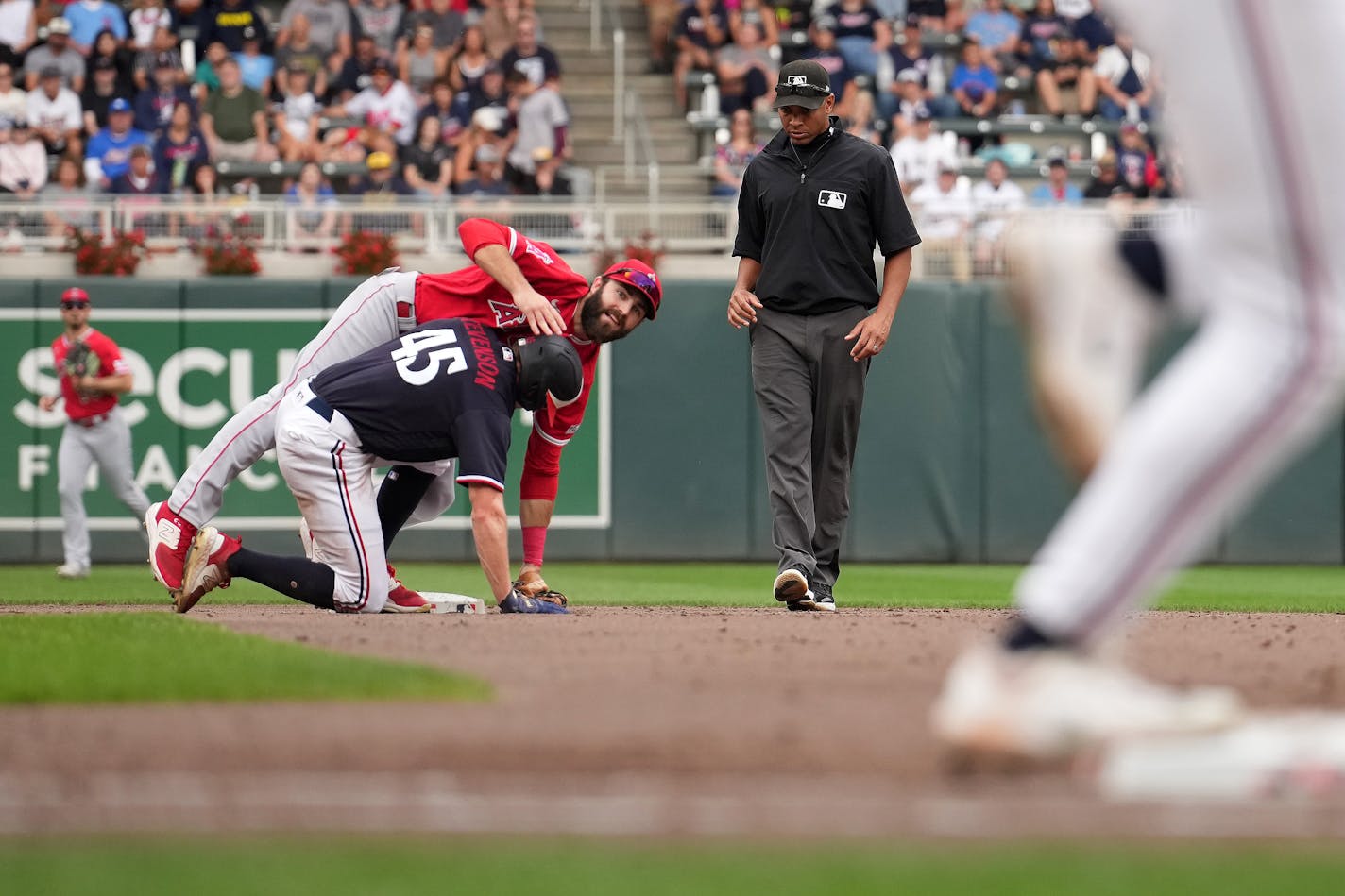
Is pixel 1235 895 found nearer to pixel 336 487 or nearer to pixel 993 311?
pixel 336 487

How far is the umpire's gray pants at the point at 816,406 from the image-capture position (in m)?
7.62

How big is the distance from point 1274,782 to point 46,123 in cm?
→ 1440

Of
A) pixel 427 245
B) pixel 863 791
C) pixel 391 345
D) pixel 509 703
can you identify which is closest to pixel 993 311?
pixel 427 245

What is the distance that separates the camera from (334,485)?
6789 mm

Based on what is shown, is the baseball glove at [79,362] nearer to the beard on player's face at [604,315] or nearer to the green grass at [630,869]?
the beard on player's face at [604,315]

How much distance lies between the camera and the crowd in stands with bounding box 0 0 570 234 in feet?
48.9

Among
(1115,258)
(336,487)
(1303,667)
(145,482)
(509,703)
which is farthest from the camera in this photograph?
(145,482)

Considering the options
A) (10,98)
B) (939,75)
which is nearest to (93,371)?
(10,98)

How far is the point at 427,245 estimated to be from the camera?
1345 centimetres

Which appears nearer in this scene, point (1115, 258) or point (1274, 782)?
point (1274, 782)

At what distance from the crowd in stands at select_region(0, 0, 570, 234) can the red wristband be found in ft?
24.4

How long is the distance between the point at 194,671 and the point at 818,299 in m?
3.94

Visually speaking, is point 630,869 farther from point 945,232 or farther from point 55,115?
point 55,115

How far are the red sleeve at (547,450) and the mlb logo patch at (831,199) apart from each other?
1.24m
